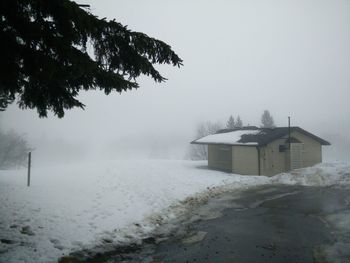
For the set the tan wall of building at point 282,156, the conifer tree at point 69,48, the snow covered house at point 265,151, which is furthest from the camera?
the tan wall of building at point 282,156

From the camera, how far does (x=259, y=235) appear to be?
8047 mm

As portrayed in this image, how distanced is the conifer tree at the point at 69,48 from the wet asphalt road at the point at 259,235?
14.9 ft

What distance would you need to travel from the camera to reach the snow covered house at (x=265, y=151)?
24609mm

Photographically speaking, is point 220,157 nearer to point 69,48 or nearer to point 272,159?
point 272,159

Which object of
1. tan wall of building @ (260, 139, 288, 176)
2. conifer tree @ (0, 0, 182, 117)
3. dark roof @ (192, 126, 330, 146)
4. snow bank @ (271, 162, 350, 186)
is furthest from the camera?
tan wall of building @ (260, 139, 288, 176)

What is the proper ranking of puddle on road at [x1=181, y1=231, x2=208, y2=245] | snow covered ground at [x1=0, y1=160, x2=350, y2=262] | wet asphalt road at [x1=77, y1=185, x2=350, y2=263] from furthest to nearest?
puddle on road at [x1=181, y1=231, x2=208, y2=245], snow covered ground at [x1=0, y1=160, x2=350, y2=262], wet asphalt road at [x1=77, y1=185, x2=350, y2=263]

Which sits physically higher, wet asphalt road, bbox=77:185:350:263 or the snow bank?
the snow bank

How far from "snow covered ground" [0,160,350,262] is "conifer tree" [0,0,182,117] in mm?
4007

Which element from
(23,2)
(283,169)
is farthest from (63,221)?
(283,169)

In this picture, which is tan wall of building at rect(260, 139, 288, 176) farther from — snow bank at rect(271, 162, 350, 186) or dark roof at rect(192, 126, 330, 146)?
snow bank at rect(271, 162, 350, 186)

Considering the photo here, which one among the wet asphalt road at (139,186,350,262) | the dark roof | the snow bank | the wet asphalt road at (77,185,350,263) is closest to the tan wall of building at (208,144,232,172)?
the dark roof

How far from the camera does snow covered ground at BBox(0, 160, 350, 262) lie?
264 inches

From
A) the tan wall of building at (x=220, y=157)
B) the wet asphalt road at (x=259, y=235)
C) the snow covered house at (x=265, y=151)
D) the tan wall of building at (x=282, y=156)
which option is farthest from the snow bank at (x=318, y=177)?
the tan wall of building at (x=220, y=157)

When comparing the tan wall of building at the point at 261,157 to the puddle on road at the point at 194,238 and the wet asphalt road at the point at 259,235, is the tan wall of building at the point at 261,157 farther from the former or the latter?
the puddle on road at the point at 194,238
